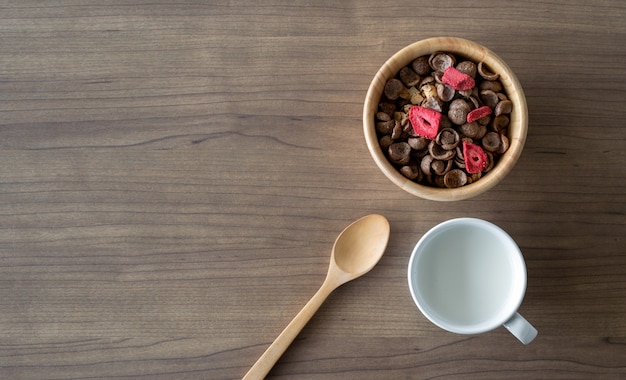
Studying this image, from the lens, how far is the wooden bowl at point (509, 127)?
60cm

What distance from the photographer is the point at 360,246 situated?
2.19 feet

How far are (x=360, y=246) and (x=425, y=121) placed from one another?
16cm

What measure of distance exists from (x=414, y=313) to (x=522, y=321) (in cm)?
12

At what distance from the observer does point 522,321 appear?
23.8 inches

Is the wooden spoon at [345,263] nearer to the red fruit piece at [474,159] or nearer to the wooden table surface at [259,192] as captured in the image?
the wooden table surface at [259,192]

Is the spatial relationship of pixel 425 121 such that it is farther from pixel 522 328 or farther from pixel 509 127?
pixel 522 328

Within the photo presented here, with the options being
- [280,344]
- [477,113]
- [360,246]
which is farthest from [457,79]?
[280,344]

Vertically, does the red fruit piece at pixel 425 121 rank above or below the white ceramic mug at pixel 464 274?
above

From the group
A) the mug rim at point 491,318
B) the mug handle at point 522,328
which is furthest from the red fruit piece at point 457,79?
the mug handle at point 522,328

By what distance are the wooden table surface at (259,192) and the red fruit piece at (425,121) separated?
0.09 meters

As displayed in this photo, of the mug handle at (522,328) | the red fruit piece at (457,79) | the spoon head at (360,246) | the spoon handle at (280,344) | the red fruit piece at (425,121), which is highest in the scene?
the red fruit piece at (457,79)

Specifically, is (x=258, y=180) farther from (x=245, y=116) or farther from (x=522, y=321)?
(x=522, y=321)

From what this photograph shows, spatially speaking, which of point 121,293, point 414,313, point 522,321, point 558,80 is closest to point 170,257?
point 121,293

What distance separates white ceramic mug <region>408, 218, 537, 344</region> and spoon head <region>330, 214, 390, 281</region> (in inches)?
2.0
